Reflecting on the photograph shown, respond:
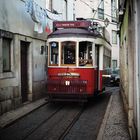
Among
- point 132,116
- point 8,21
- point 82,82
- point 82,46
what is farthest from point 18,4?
point 132,116

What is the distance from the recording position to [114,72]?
102 ft

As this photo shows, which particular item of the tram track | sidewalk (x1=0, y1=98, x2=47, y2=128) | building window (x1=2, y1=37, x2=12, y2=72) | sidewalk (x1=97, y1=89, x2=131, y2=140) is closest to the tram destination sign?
building window (x1=2, y1=37, x2=12, y2=72)

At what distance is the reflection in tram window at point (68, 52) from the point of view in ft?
49.1

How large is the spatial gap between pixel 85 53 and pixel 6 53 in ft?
10.1

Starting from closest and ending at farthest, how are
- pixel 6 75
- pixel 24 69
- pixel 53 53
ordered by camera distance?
pixel 6 75 < pixel 53 53 < pixel 24 69

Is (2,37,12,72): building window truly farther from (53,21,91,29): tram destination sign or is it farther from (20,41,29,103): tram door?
(53,21,91,29): tram destination sign

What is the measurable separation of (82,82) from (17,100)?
260 cm

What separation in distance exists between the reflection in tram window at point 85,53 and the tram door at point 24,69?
8.97 ft

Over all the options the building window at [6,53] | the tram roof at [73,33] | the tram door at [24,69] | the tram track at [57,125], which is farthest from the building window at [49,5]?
the tram track at [57,125]

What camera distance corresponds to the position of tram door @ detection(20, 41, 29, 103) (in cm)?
1622

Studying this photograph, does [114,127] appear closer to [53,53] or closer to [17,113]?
[17,113]

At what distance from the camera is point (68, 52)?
49.5ft

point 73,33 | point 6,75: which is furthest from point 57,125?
point 73,33

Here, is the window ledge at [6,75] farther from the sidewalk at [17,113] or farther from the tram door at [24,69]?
the tram door at [24,69]
